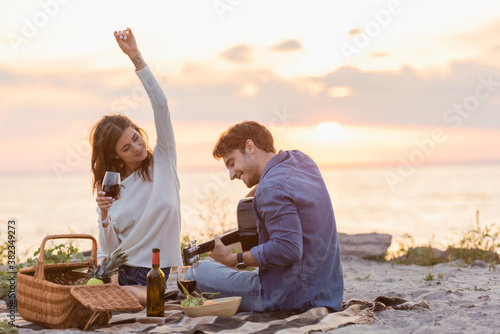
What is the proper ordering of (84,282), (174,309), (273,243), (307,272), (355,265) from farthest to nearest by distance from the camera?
(355,265)
(174,309)
(84,282)
(307,272)
(273,243)

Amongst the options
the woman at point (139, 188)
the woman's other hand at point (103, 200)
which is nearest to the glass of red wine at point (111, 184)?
the woman's other hand at point (103, 200)

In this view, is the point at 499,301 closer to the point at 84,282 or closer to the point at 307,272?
the point at 307,272

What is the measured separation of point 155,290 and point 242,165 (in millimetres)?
1047

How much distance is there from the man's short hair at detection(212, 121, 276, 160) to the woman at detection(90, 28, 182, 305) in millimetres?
814

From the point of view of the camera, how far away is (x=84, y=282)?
4.35 metres

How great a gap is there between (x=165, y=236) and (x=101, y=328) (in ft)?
3.53

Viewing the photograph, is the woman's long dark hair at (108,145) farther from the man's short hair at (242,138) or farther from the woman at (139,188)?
the man's short hair at (242,138)

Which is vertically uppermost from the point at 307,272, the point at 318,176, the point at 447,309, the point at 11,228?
the point at 318,176

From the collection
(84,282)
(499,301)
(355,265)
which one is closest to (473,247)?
(355,265)

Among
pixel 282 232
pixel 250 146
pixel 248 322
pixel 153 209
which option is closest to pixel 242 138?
pixel 250 146

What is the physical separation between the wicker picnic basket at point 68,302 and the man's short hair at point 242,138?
119cm

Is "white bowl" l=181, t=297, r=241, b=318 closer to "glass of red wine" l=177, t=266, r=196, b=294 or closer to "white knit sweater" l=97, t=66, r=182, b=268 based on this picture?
"glass of red wine" l=177, t=266, r=196, b=294

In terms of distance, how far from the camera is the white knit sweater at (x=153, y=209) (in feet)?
15.8

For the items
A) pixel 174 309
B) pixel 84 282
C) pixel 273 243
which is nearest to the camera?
pixel 273 243
